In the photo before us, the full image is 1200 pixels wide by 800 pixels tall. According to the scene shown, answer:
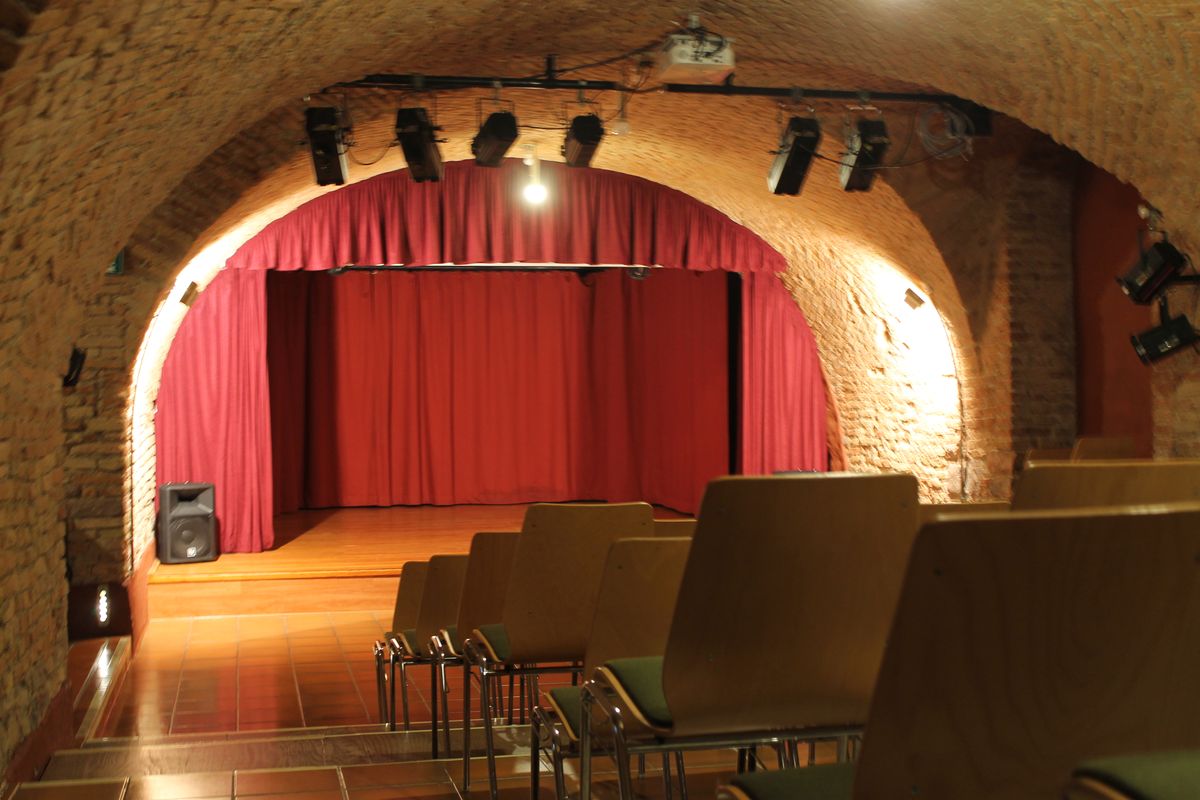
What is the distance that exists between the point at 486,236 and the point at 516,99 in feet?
7.80

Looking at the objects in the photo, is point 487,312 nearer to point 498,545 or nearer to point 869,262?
point 869,262

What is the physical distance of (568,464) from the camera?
13.9 m

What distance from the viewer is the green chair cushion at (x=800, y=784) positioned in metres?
1.50

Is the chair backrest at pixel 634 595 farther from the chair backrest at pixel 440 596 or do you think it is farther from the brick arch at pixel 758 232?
the brick arch at pixel 758 232

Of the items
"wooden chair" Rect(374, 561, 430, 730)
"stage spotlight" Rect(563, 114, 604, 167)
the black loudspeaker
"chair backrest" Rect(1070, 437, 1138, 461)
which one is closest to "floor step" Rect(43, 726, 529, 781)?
"wooden chair" Rect(374, 561, 430, 730)

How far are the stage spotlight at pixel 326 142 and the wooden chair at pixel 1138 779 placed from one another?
5.67m

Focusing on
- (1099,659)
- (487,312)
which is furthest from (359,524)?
(1099,659)

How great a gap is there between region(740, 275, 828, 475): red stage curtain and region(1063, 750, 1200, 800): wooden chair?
9.21 m

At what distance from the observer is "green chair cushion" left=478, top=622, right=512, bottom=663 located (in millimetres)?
3193

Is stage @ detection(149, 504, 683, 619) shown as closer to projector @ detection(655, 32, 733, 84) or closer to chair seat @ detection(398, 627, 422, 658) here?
chair seat @ detection(398, 627, 422, 658)

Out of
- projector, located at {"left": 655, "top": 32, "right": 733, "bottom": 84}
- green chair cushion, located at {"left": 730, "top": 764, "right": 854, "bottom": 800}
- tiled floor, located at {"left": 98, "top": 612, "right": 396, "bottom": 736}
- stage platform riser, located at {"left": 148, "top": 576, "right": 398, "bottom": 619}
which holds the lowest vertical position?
tiled floor, located at {"left": 98, "top": 612, "right": 396, "bottom": 736}

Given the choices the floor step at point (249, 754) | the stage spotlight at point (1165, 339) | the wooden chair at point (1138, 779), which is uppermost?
the stage spotlight at point (1165, 339)

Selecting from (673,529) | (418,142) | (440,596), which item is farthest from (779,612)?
(418,142)

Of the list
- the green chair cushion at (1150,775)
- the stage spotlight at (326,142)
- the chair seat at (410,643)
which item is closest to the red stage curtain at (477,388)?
the stage spotlight at (326,142)
